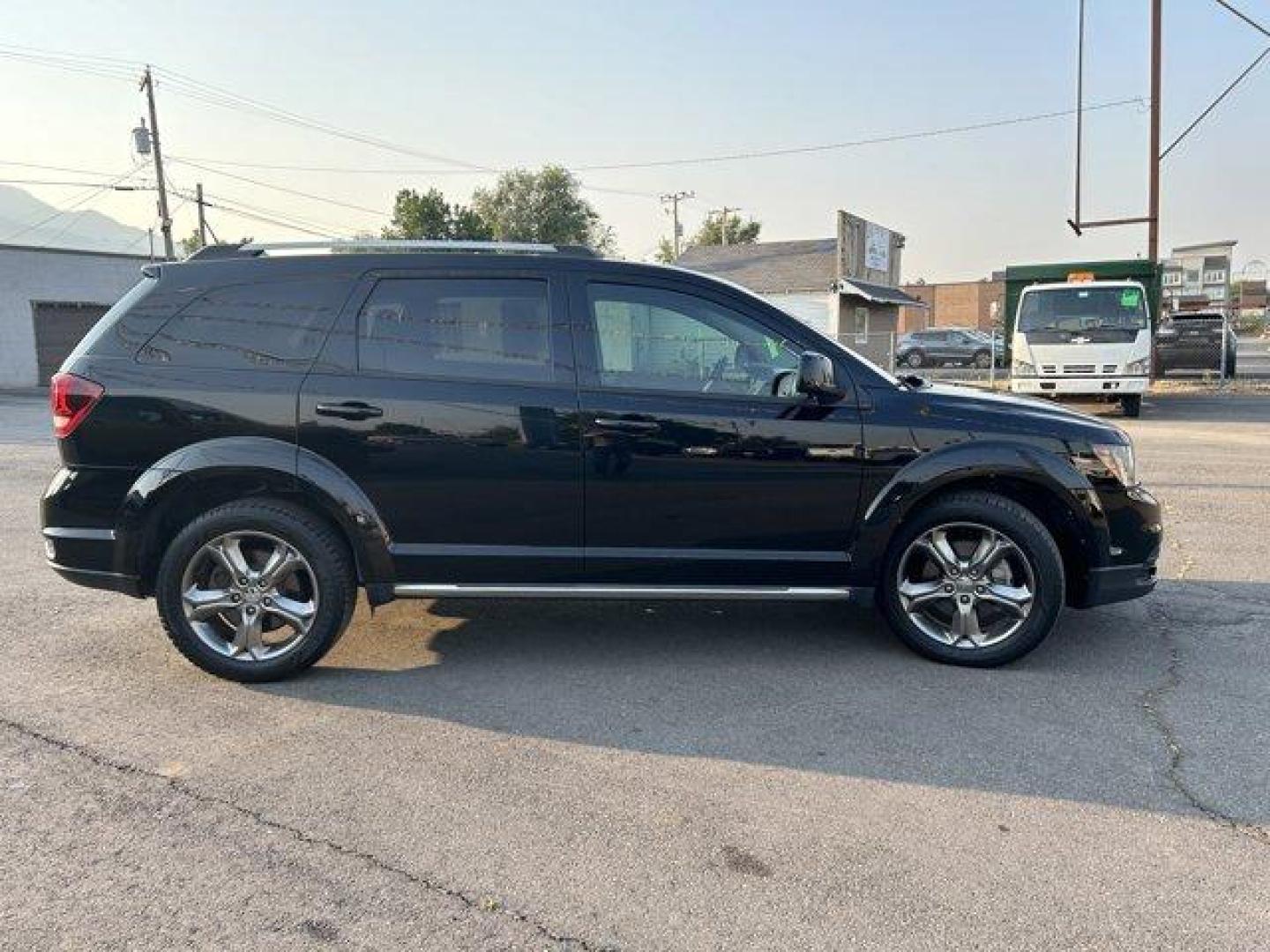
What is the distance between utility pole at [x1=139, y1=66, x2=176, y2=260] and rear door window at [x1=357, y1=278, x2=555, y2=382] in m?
30.0

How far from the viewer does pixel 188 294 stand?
4.26 meters

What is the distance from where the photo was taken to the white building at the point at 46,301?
82.7 feet

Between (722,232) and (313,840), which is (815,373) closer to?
(313,840)

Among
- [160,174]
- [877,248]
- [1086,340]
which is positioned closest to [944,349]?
[877,248]

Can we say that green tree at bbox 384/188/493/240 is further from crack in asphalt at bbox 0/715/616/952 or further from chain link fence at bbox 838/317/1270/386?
crack in asphalt at bbox 0/715/616/952

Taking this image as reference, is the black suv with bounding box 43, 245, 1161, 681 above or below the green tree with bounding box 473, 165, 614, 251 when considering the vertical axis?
below

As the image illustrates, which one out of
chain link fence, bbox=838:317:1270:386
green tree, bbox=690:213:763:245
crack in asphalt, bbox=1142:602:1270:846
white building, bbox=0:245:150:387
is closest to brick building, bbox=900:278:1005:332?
green tree, bbox=690:213:763:245

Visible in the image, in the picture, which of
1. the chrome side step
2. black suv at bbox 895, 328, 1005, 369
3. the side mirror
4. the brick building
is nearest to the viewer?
the side mirror

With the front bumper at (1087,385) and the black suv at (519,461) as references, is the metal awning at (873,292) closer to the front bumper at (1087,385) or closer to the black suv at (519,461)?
the front bumper at (1087,385)

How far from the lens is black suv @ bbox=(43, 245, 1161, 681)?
4.14 m

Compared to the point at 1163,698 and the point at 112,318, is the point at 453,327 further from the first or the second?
Result: the point at 1163,698

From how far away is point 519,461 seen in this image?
164 inches

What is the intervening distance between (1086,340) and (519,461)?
1376 centimetres

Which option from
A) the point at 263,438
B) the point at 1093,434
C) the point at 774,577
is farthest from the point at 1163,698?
the point at 263,438
